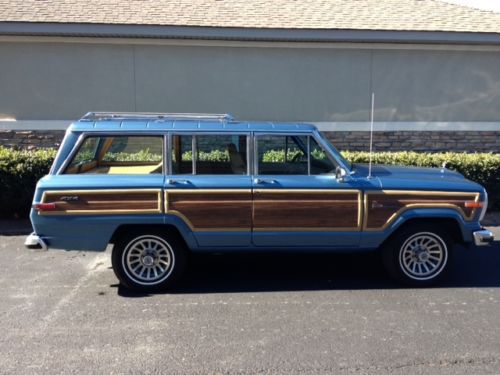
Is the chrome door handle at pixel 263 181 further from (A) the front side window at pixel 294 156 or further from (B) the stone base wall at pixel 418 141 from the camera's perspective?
(B) the stone base wall at pixel 418 141

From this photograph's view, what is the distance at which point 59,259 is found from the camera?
5867mm

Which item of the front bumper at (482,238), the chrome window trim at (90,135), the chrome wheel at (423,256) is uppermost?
the chrome window trim at (90,135)

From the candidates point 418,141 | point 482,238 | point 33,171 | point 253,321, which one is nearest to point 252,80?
point 418,141

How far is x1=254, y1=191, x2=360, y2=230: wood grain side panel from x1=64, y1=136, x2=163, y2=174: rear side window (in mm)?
1117

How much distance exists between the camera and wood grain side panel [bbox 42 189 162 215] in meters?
4.51

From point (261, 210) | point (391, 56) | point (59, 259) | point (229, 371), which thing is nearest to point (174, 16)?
point (391, 56)

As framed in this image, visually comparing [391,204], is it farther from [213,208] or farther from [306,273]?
[213,208]

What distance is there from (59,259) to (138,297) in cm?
179

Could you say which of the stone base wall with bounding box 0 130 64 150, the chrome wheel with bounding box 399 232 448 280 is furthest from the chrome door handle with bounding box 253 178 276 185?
the stone base wall with bounding box 0 130 64 150

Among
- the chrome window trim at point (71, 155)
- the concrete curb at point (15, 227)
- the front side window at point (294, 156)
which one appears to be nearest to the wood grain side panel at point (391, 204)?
the front side window at point (294, 156)

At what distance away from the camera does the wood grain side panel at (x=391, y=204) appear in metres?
4.70

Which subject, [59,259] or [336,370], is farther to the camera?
[59,259]

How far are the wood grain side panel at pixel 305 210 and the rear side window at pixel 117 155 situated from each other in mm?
1117

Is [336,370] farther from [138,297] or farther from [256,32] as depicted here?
[256,32]
